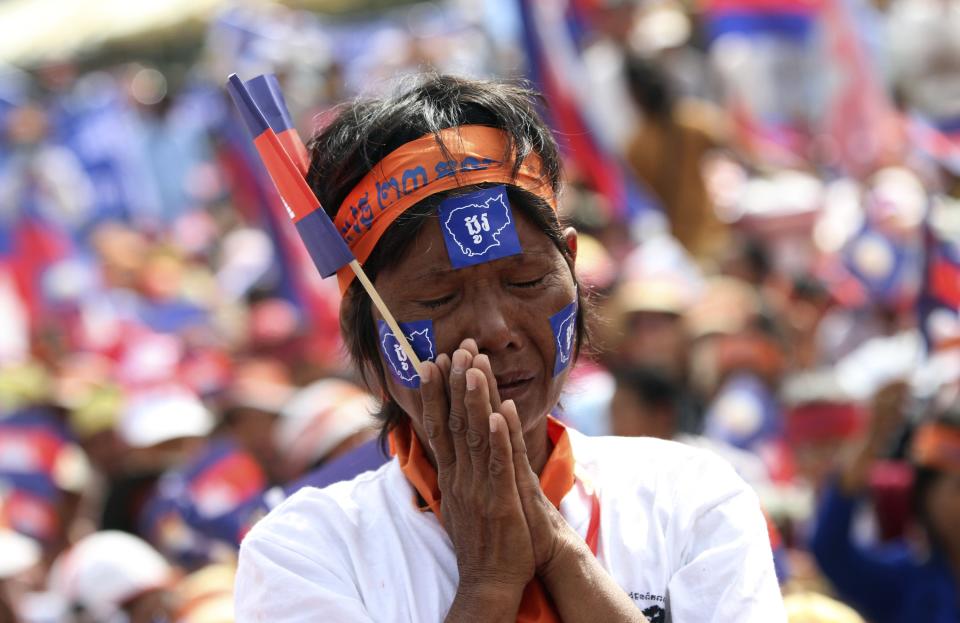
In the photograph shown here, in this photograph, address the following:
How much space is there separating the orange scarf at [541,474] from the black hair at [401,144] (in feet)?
0.37

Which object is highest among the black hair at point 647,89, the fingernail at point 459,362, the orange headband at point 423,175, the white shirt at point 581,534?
the orange headband at point 423,175

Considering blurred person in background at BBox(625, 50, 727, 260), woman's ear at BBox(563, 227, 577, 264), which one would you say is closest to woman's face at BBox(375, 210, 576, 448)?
woman's ear at BBox(563, 227, 577, 264)

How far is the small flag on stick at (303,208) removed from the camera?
2.18 meters

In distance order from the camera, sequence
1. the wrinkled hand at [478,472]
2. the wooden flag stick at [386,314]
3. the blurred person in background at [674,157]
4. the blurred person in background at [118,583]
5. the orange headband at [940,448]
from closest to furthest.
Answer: the wrinkled hand at [478,472]
the wooden flag stick at [386,314]
the orange headband at [940,448]
the blurred person in background at [118,583]
the blurred person in background at [674,157]

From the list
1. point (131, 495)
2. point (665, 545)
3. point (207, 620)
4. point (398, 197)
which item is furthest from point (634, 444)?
point (131, 495)

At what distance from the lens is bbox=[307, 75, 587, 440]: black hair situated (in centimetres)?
222

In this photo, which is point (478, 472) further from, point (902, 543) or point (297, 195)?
point (902, 543)

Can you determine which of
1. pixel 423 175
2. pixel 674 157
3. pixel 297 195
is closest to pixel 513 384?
pixel 423 175

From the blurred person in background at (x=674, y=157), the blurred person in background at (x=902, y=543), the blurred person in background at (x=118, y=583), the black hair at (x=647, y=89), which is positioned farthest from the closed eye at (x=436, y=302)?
the black hair at (x=647, y=89)

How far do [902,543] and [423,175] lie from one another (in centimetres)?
309

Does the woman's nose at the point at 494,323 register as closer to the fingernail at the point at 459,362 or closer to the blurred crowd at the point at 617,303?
the fingernail at the point at 459,362

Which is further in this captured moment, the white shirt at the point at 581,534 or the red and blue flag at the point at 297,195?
the red and blue flag at the point at 297,195

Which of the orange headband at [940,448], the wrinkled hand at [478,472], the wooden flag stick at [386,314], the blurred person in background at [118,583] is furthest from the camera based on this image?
the blurred person in background at [118,583]

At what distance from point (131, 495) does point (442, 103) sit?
4.83 meters
